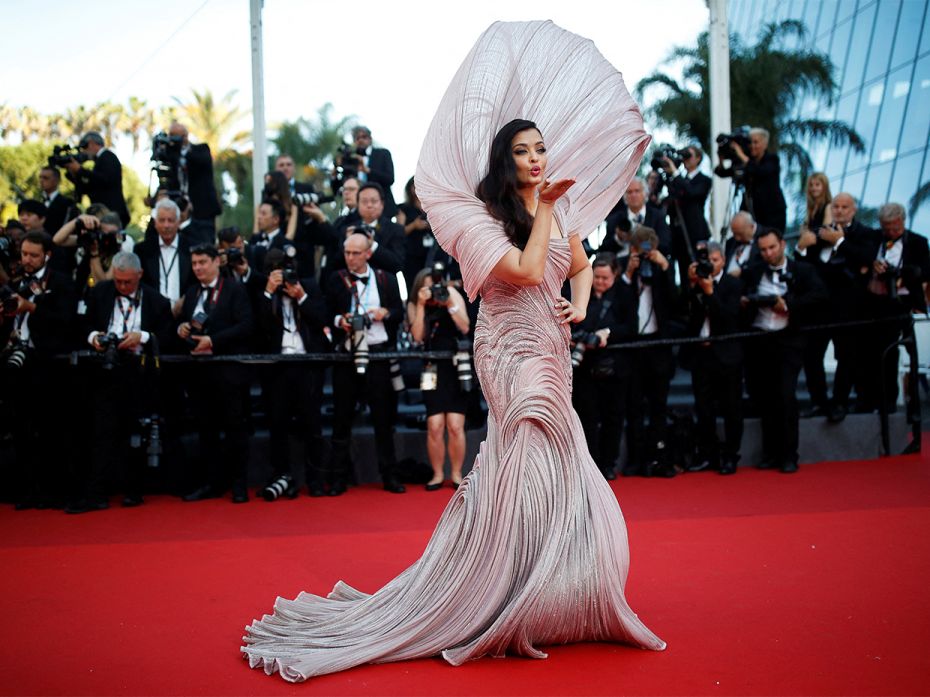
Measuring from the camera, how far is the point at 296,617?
13.1 feet

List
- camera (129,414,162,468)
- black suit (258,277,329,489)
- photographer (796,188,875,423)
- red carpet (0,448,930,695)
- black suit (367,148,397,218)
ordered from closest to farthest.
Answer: red carpet (0,448,930,695) < camera (129,414,162,468) < black suit (258,277,329,489) < photographer (796,188,875,423) < black suit (367,148,397,218)

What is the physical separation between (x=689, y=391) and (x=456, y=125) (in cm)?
636

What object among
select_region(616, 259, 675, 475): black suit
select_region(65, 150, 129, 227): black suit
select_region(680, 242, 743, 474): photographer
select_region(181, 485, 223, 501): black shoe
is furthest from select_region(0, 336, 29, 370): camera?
select_region(680, 242, 743, 474): photographer

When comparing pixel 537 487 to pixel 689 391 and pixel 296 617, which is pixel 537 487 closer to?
pixel 296 617

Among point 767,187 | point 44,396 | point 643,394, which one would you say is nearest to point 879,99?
point 767,187

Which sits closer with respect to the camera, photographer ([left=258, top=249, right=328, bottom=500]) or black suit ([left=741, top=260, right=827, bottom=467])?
photographer ([left=258, top=249, right=328, bottom=500])

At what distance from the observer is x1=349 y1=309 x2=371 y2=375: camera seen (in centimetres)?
740

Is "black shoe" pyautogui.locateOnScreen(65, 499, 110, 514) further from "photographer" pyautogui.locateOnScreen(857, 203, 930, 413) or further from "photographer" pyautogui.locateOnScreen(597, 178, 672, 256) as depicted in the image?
"photographer" pyautogui.locateOnScreen(857, 203, 930, 413)

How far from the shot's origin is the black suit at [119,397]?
7.14 metres

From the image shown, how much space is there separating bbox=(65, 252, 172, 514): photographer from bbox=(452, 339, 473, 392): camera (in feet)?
7.27

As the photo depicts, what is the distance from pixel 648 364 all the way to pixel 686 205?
2.02 meters

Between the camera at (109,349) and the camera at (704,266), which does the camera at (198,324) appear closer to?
the camera at (109,349)

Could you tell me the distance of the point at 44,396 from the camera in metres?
7.40

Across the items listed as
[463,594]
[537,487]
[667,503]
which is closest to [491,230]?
[537,487]
